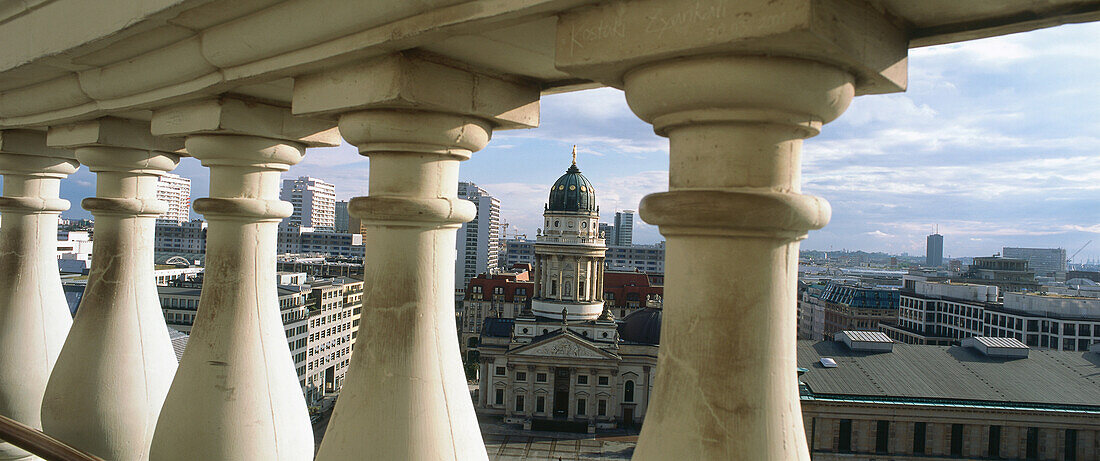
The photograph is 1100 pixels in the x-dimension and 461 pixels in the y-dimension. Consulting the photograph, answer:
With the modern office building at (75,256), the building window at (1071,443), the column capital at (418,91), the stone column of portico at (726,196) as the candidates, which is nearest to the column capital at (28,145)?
the column capital at (418,91)

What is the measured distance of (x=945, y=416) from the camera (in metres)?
28.0

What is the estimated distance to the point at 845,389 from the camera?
29062mm

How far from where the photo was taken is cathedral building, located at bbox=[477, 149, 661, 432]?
56.3 meters

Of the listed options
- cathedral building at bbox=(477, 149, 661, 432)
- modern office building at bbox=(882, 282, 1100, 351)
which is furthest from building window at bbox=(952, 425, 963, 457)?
modern office building at bbox=(882, 282, 1100, 351)

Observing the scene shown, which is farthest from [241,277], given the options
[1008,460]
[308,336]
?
[308,336]

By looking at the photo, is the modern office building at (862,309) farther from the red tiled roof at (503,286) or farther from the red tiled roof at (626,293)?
the red tiled roof at (503,286)

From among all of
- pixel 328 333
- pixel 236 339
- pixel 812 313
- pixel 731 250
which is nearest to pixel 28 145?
pixel 236 339

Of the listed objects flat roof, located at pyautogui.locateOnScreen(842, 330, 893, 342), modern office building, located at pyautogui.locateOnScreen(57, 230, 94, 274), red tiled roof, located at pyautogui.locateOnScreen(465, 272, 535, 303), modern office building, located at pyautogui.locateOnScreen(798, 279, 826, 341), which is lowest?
modern office building, located at pyautogui.locateOnScreen(798, 279, 826, 341)

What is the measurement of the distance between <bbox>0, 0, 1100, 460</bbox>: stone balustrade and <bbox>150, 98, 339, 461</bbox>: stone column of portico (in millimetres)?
14

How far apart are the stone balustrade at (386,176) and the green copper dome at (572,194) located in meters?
58.8

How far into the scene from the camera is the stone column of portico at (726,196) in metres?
2.03

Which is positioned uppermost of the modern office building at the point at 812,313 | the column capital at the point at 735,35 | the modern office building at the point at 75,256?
the column capital at the point at 735,35

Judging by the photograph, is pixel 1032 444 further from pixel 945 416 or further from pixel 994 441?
pixel 945 416

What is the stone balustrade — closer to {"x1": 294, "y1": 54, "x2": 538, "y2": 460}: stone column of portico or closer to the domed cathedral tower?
{"x1": 294, "y1": 54, "x2": 538, "y2": 460}: stone column of portico
